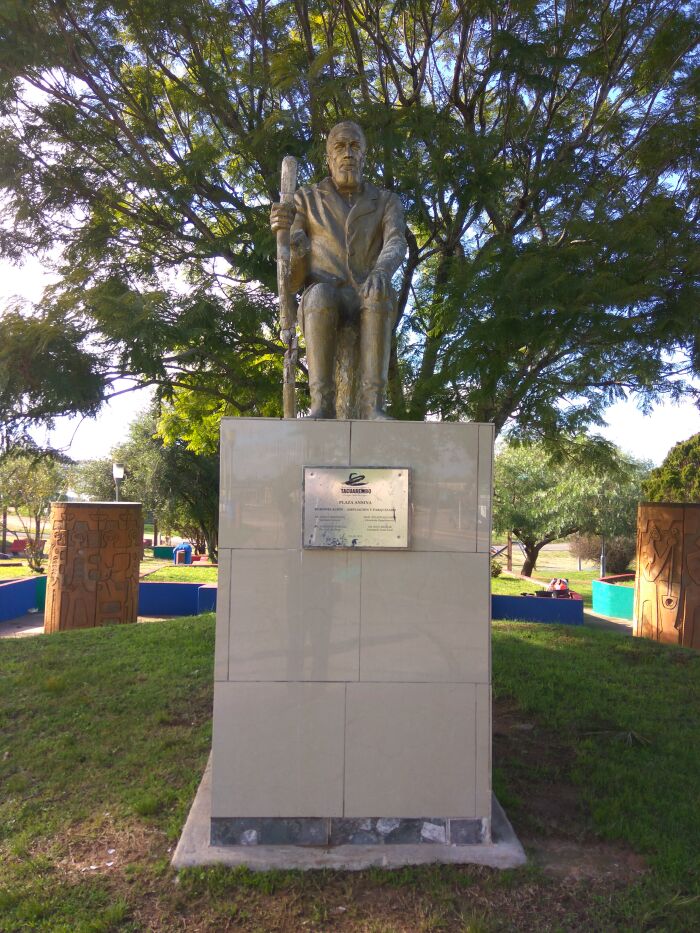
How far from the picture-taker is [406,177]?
706 centimetres

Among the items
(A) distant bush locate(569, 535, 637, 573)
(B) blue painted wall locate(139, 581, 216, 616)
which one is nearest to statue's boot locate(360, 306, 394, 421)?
(B) blue painted wall locate(139, 581, 216, 616)

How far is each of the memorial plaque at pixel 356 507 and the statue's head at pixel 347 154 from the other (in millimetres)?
1880

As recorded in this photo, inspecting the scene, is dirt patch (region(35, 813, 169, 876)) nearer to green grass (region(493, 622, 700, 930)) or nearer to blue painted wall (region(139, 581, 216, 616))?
green grass (region(493, 622, 700, 930))

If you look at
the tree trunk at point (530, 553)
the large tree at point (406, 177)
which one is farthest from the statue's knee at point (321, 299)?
the tree trunk at point (530, 553)

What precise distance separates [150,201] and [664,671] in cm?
751

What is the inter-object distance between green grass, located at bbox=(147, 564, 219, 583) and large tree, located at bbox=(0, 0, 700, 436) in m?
11.3

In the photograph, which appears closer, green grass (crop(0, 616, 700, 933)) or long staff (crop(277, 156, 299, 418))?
green grass (crop(0, 616, 700, 933))

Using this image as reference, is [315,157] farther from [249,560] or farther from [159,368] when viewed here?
[249,560]

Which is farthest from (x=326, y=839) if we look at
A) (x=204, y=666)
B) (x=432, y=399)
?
(x=432, y=399)

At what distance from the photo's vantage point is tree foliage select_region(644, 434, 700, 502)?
18031mm

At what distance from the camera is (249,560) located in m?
3.35

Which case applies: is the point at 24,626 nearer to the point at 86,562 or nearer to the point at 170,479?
the point at 86,562

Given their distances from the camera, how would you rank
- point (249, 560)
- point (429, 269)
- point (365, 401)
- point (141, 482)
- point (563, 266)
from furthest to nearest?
point (141, 482) < point (429, 269) < point (563, 266) < point (365, 401) < point (249, 560)

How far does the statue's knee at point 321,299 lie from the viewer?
3955mm
